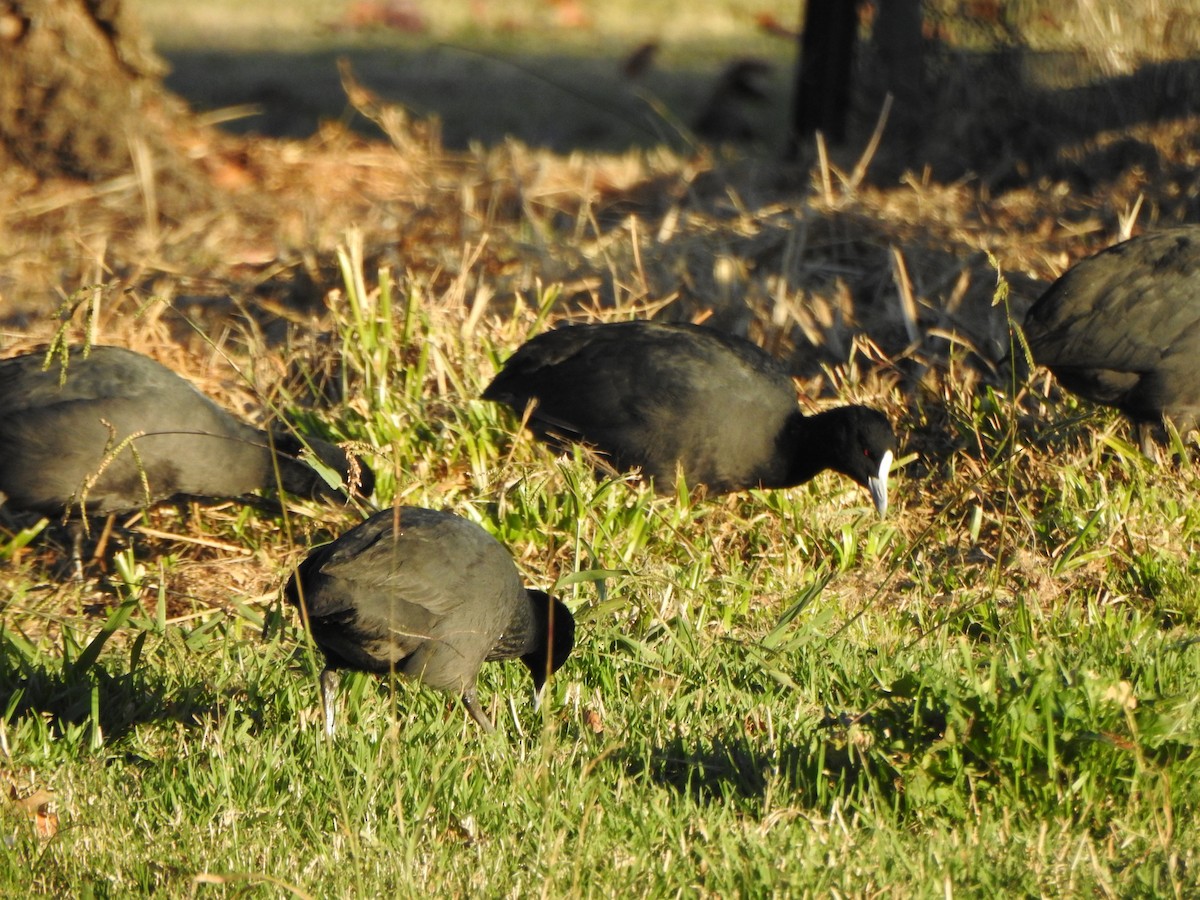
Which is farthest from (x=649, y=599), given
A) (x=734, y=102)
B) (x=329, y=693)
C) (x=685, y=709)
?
(x=734, y=102)

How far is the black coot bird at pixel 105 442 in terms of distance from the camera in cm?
479

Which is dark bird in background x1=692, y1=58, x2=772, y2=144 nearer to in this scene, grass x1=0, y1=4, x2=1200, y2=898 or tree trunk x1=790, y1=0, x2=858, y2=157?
tree trunk x1=790, y1=0, x2=858, y2=157

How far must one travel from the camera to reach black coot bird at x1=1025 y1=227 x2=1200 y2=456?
4.84 metres

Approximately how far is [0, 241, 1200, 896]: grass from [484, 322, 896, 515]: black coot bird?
0.51ft

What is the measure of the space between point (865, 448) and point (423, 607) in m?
1.76

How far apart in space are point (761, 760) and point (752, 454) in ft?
5.65

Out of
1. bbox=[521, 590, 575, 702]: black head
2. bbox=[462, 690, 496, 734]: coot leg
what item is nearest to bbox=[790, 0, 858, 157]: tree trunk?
bbox=[521, 590, 575, 702]: black head

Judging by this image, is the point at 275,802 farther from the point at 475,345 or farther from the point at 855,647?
the point at 475,345

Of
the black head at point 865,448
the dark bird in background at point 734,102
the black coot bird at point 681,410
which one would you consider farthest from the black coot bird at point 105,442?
the dark bird in background at point 734,102

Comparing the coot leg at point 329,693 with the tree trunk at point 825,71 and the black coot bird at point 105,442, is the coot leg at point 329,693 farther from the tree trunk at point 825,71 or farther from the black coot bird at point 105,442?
the tree trunk at point 825,71

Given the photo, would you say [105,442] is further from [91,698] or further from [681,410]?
[681,410]

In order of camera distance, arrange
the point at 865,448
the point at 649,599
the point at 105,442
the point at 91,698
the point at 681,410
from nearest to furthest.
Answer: the point at 91,698, the point at 649,599, the point at 105,442, the point at 865,448, the point at 681,410

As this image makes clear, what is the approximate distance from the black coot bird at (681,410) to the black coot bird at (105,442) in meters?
0.80

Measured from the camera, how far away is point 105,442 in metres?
4.70
